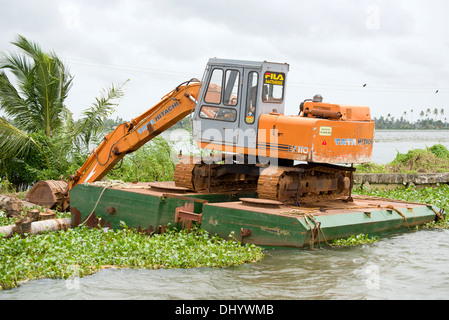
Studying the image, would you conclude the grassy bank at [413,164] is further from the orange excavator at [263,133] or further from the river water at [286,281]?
the river water at [286,281]

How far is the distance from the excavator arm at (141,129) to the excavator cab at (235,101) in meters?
0.54

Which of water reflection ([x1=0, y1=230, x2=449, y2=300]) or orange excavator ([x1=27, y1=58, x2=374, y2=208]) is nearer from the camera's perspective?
water reflection ([x1=0, y1=230, x2=449, y2=300])

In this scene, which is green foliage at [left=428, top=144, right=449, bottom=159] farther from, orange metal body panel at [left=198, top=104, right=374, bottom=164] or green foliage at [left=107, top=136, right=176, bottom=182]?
orange metal body panel at [left=198, top=104, right=374, bottom=164]

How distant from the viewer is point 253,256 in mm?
9242

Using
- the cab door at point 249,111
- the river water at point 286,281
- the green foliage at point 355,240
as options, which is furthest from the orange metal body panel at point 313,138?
the river water at point 286,281

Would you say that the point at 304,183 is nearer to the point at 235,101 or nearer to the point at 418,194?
the point at 235,101

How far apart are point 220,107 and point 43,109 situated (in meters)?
10.2

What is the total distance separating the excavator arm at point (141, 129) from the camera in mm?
11953

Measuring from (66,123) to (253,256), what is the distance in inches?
480

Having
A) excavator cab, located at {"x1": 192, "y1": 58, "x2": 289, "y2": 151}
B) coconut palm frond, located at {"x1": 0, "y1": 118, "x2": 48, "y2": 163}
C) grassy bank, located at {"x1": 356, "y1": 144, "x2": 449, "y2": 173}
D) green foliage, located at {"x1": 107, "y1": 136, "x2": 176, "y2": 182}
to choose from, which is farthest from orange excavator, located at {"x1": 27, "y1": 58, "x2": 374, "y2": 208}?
grassy bank, located at {"x1": 356, "y1": 144, "x2": 449, "y2": 173}

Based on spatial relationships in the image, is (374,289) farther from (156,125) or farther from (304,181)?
(156,125)

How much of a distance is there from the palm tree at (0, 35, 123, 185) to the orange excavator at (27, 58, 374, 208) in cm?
718

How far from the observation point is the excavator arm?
11953mm
